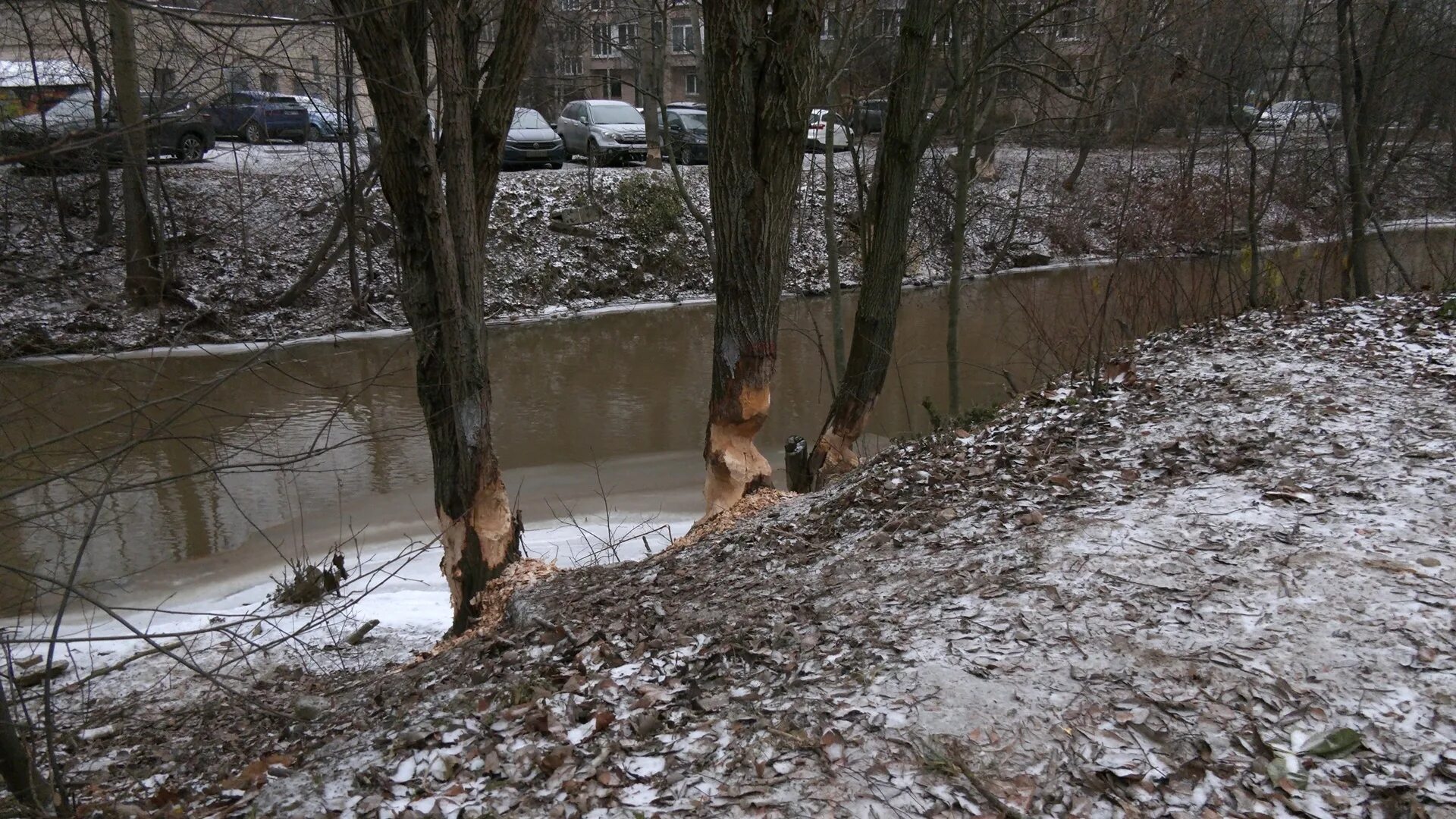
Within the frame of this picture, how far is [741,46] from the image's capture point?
21.8 feet

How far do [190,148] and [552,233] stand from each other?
7498mm

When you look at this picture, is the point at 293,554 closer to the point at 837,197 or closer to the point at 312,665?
the point at 312,665

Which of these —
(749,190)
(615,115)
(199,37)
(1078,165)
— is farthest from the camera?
(1078,165)

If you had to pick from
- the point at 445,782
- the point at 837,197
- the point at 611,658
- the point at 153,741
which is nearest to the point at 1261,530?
the point at 611,658

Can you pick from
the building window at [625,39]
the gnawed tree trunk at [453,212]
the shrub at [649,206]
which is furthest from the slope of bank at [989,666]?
the shrub at [649,206]

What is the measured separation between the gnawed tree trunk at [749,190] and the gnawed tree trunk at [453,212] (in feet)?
4.51

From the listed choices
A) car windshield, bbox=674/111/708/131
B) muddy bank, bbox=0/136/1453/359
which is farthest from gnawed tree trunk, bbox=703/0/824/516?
car windshield, bbox=674/111/708/131

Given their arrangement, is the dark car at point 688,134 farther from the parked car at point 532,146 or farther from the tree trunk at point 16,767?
the tree trunk at point 16,767

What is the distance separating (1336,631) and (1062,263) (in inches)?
885

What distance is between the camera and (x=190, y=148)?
66.3ft

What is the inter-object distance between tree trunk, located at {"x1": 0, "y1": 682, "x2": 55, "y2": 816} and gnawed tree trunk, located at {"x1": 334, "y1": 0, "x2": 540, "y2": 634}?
2.95 meters

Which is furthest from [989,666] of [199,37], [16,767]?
[199,37]

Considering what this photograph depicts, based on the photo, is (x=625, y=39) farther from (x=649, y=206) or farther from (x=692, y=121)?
(x=692, y=121)

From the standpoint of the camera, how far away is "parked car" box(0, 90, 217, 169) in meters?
3.55
